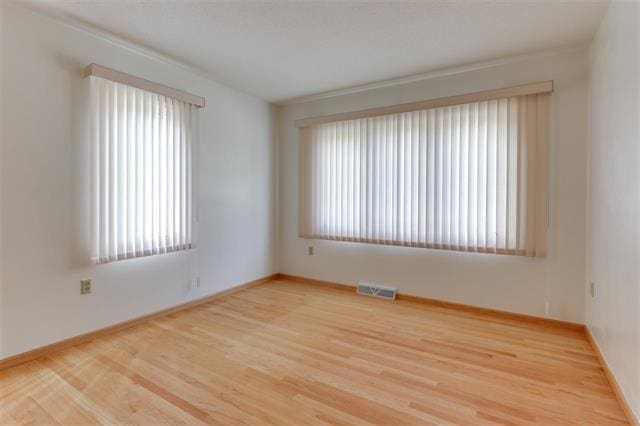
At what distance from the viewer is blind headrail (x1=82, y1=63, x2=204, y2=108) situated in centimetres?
248

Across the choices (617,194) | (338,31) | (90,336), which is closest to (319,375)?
(90,336)

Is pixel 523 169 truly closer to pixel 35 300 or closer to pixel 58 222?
pixel 58 222

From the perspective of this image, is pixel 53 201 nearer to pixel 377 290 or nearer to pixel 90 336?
pixel 90 336

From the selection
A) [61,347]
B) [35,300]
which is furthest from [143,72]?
[61,347]

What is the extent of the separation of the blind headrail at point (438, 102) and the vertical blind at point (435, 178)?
61 mm

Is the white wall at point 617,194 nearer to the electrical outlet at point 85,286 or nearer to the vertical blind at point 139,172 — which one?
the vertical blind at point 139,172

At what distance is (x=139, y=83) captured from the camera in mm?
2770

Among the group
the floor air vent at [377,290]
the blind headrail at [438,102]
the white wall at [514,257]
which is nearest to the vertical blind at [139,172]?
the blind headrail at [438,102]

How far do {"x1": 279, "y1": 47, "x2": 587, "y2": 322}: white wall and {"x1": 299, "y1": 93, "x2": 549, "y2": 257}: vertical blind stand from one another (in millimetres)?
129

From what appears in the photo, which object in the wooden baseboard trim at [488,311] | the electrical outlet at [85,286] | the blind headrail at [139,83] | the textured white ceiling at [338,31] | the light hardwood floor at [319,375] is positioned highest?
the textured white ceiling at [338,31]

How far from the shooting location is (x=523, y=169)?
2.95 m

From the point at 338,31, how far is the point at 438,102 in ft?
4.48

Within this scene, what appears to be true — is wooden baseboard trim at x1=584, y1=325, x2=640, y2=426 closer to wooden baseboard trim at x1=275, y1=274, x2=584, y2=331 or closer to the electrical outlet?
wooden baseboard trim at x1=275, y1=274, x2=584, y2=331

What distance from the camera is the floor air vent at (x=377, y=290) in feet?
12.1
